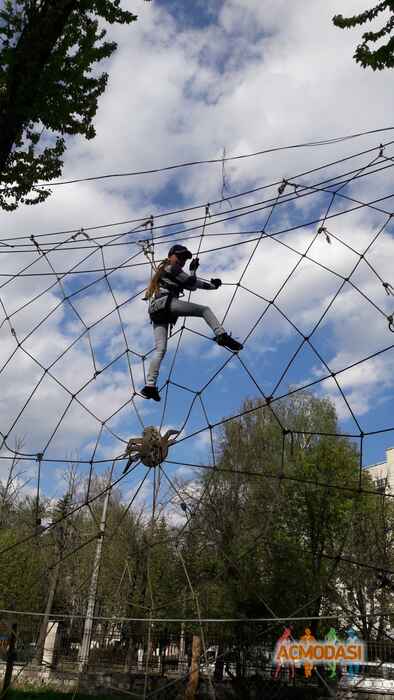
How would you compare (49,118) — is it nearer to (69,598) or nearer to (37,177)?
(37,177)

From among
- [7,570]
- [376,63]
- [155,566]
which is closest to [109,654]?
[155,566]

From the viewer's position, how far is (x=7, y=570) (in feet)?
79.1

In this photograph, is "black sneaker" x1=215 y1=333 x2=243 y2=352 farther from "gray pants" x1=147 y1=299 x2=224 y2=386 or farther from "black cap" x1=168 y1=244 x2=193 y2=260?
"black cap" x1=168 y1=244 x2=193 y2=260

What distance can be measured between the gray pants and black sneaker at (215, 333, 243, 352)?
0.52ft

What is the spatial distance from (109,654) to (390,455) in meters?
30.6

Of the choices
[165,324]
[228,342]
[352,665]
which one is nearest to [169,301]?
[165,324]

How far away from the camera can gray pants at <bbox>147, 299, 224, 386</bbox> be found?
6965 millimetres

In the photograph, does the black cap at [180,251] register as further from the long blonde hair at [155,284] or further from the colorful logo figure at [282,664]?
the colorful logo figure at [282,664]

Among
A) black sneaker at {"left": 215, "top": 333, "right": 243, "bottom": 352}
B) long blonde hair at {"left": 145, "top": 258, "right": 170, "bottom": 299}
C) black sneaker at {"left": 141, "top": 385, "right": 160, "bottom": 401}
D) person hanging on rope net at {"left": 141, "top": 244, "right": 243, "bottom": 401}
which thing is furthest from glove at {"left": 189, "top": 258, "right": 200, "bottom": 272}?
black sneaker at {"left": 141, "top": 385, "right": 160, "bottom": 401}

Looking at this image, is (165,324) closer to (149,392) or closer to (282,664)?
(149,392)

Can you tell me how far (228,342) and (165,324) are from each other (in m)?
0.87

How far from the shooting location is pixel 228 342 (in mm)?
6805

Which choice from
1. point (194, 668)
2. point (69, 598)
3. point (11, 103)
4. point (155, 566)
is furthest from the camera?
point (69, 598)

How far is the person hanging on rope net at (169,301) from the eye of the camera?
7.02 m
